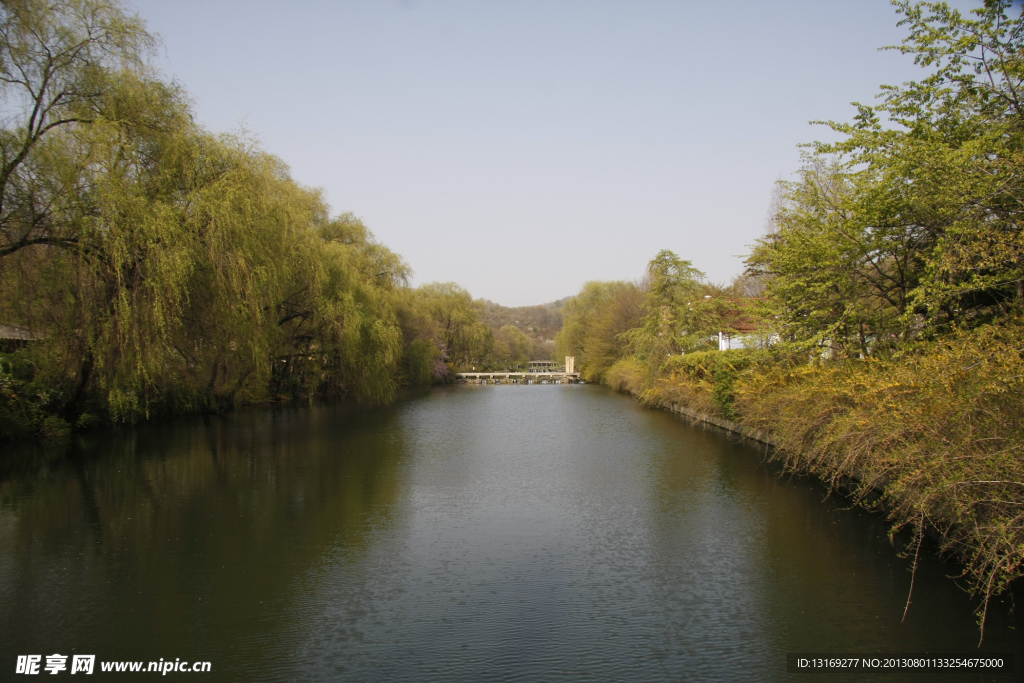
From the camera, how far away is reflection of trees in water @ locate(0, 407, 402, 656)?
5535 mm

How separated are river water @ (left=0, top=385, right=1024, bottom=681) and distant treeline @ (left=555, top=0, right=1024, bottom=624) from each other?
2.70 ft

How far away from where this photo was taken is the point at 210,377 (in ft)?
64.9

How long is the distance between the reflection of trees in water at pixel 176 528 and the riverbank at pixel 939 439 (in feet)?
17.8

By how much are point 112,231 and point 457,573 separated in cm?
1016

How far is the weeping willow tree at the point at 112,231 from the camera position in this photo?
1274 cm

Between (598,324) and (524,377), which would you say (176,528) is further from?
(524,377)

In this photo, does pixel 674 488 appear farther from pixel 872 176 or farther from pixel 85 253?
pixel 85 253

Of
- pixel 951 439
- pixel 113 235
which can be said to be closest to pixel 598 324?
pixel 113 235

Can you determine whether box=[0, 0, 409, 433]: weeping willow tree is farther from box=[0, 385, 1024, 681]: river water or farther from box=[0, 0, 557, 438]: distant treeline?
box=[0, 385, 1024, 681]: river water

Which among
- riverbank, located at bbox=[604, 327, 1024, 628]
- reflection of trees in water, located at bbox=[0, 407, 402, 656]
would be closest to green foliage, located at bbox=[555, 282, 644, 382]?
reflection of trees in water, located at bbox=[0, 407, 402, 656]

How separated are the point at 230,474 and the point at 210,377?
915 cm

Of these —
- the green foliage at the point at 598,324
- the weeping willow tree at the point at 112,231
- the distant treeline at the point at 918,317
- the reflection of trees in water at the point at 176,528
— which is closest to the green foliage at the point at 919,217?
the distant treeline at the point at 918,317

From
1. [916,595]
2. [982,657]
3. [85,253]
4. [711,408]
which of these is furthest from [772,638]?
[711,408]

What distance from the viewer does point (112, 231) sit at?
12.8m
